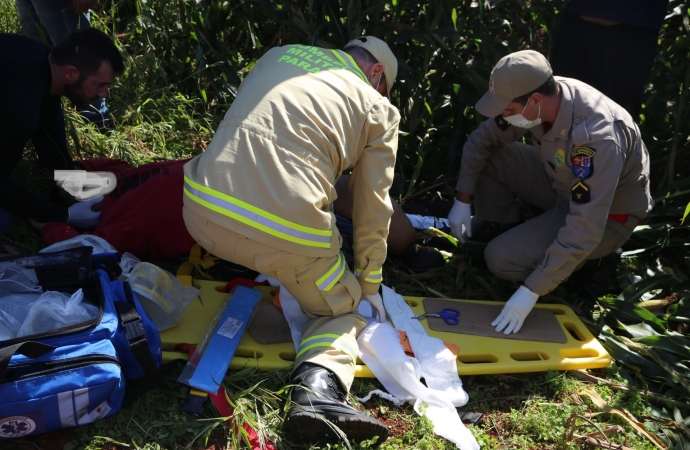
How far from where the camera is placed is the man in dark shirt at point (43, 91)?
3119 mm

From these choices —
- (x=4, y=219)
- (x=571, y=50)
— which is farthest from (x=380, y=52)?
(x=4, y=219)

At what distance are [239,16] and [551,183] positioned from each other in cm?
263

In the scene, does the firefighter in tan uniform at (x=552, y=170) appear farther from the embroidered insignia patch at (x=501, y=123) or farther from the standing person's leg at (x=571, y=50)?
the standing person's leg at (x=571, y=50)

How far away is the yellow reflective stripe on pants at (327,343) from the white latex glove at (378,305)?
317 mm

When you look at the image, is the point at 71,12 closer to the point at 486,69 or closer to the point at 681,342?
the point at 486,69

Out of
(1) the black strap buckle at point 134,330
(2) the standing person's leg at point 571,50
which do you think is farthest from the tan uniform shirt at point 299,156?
(2) the standing person's leg at point 571,50

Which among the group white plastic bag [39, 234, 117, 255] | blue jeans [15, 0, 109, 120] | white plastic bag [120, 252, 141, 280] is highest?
blue jeans [15, 0, 109, 120]

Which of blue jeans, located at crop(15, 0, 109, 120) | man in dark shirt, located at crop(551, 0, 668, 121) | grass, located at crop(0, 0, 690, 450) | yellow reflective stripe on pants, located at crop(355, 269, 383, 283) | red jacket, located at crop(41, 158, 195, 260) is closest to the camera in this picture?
grass, located at crop(0, 0, 690, 450)

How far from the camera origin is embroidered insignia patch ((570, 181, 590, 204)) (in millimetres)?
2992

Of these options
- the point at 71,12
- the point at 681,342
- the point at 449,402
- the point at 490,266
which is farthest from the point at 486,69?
the point at 71,12

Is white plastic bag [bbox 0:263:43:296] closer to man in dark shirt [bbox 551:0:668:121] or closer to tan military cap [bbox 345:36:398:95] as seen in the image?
tan military cap [bbox 345:36:398:95]

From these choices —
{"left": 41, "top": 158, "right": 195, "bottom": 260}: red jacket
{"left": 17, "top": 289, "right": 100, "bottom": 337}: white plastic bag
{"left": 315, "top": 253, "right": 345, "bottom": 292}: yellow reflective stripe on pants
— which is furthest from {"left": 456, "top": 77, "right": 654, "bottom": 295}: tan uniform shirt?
{"left": 17, "top": 289, "right": 100, "bottom": 337}: white plastic bag

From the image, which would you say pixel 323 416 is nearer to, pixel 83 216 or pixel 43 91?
pixel 83 216

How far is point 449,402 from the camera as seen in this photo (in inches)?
109
